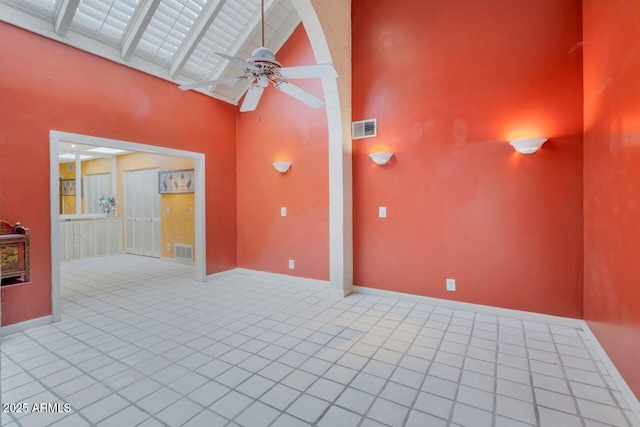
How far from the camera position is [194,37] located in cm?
411

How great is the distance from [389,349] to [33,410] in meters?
2.51

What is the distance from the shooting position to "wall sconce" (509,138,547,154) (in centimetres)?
312

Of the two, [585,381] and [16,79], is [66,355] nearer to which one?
[16,79]

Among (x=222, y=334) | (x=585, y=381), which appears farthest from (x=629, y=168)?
(x=222, y=334)

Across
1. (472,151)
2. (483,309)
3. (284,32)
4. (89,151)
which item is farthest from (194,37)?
(89,151)

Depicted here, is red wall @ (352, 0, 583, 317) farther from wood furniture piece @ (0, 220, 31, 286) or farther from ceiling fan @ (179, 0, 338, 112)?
wood furniture piece @ (0, 220, 31, 286)

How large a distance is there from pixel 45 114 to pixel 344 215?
3.38 metres

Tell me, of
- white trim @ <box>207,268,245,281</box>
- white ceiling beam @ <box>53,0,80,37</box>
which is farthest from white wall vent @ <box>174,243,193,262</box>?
white ceiling beam @ <box>53,0,80,37</box>

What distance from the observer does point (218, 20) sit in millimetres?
4211

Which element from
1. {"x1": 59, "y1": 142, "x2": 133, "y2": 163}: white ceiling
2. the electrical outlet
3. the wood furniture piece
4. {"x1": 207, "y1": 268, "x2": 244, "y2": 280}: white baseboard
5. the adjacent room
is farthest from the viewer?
{"x1": 59, "y1": 142, "x2": 133, "y2": 163}: white ceiling

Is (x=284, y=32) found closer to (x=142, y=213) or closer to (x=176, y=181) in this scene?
(x=176, y=181)

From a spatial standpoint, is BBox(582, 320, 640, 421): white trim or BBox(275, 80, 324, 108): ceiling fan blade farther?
BBox(275, 80, 324, 108): ceiling fan blade

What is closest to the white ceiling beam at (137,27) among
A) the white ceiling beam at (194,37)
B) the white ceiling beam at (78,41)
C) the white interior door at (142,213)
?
the white ceiling beam at (78,41)

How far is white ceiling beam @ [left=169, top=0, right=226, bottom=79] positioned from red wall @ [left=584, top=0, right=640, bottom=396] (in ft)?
12.4
